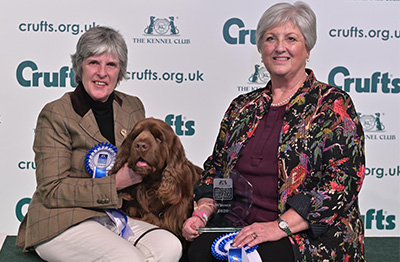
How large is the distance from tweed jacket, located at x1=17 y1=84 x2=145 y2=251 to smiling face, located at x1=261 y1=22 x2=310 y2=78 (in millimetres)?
827

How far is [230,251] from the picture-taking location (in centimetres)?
207

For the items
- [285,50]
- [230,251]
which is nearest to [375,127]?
Result: [285,50]

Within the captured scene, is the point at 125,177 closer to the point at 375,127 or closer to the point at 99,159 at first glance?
the point at 99,159

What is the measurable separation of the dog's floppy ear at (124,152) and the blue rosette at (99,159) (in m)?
0.04

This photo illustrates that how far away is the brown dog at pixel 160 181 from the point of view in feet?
8.18

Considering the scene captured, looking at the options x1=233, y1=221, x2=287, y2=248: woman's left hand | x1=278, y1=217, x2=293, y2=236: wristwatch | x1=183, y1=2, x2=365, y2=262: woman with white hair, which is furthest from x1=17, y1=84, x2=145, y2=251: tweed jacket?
x1=278, y1=217, x2=293, y2=236: wristwatch

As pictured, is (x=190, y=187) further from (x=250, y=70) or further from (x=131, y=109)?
(x=250, y=70)

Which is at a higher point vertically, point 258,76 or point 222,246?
point 258,76

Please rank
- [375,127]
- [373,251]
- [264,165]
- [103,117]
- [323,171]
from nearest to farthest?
[323,171] < [264,165] < [103,117] < [373,251] < [375,127]

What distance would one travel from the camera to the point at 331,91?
224 cm

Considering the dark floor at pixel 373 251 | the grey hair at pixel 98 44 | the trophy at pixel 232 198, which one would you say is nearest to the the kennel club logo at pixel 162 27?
the grey hair at pixel 98 44

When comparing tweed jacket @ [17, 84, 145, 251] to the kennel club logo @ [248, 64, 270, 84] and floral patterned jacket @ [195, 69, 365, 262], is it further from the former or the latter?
the kennel club logo @ [248, 64, 270, 84]

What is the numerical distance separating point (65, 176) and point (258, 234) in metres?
0.95

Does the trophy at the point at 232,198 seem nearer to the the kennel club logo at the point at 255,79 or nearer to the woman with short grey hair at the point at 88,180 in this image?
the woman with short grey hair at the point at 88,180
